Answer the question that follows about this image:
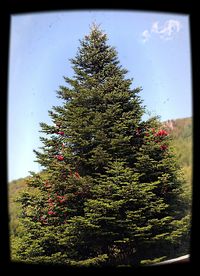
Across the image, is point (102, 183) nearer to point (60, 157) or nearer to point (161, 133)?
point (60, 157)

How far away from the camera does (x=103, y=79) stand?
22.8 ft

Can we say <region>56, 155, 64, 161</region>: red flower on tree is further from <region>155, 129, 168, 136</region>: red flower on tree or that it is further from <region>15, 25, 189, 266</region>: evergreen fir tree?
<region>155, 129, 168, 136</region>: red flower on tree

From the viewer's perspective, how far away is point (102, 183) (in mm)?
5980

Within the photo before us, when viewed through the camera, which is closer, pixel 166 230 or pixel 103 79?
pixel 166 230

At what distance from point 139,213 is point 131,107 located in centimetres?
231

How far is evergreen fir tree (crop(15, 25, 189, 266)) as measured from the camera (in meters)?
5.87

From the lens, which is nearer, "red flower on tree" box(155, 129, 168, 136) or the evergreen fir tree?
the evergreen fir tree

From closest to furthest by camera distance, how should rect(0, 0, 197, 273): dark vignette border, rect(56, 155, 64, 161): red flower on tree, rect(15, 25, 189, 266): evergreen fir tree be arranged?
rect(0, 0, 197, 273): dark vignette border, rect(15, 25, 189, 266): evergreen fir tree, rect(56, 155, 64, 161): red flower on tree

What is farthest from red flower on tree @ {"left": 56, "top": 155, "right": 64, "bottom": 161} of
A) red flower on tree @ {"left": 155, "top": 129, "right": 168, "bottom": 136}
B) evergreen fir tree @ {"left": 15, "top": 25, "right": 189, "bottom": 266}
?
red flower on tree @ {"left": 155, "top": 129, "right": 168, "bottom": 136}
